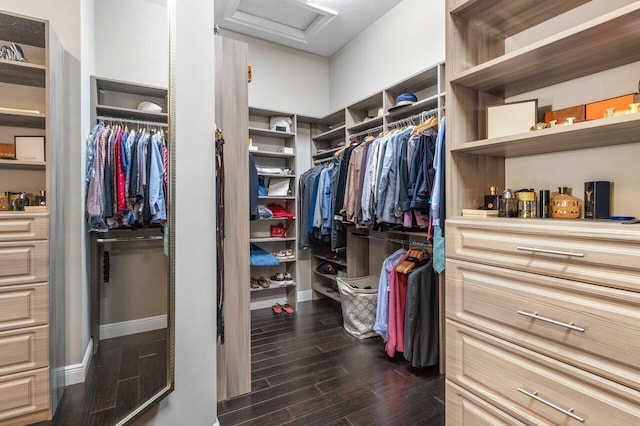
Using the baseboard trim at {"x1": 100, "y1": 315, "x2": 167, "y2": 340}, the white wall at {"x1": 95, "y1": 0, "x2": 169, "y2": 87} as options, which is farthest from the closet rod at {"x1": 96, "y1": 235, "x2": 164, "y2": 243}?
the white wall at {"x1": 95, "y1": 0, "x2": 169, "y2": 87}

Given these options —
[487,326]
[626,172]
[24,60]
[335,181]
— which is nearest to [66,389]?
[24,60]

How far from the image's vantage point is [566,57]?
3.70 ft

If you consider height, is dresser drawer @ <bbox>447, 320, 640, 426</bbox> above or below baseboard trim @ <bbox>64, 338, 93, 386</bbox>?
below

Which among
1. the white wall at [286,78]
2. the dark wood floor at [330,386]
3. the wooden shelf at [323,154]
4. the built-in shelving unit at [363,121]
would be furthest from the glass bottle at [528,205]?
A: the white wall at [286,78]

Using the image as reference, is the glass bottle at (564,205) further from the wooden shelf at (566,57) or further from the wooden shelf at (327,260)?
the wooden shelf at (327,260)

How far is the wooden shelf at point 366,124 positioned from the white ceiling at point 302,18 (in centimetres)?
107

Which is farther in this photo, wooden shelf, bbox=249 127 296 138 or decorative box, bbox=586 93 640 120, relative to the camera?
wooden shelf, bbox=249 127 296 138

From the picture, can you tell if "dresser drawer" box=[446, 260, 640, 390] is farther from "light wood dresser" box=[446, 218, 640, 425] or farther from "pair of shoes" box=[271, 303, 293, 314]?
"pair of shoes" box=[271, 303, 293, 314]

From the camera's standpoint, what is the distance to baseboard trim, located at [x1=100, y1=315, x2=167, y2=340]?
983mm

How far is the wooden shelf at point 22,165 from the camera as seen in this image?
70 centimetres

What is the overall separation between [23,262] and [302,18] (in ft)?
10.6

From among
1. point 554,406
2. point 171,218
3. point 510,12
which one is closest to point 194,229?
point 171,218

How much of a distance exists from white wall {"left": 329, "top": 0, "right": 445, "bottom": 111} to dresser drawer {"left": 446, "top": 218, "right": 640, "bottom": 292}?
1900mm

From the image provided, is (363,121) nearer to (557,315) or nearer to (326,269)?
(326,269)
